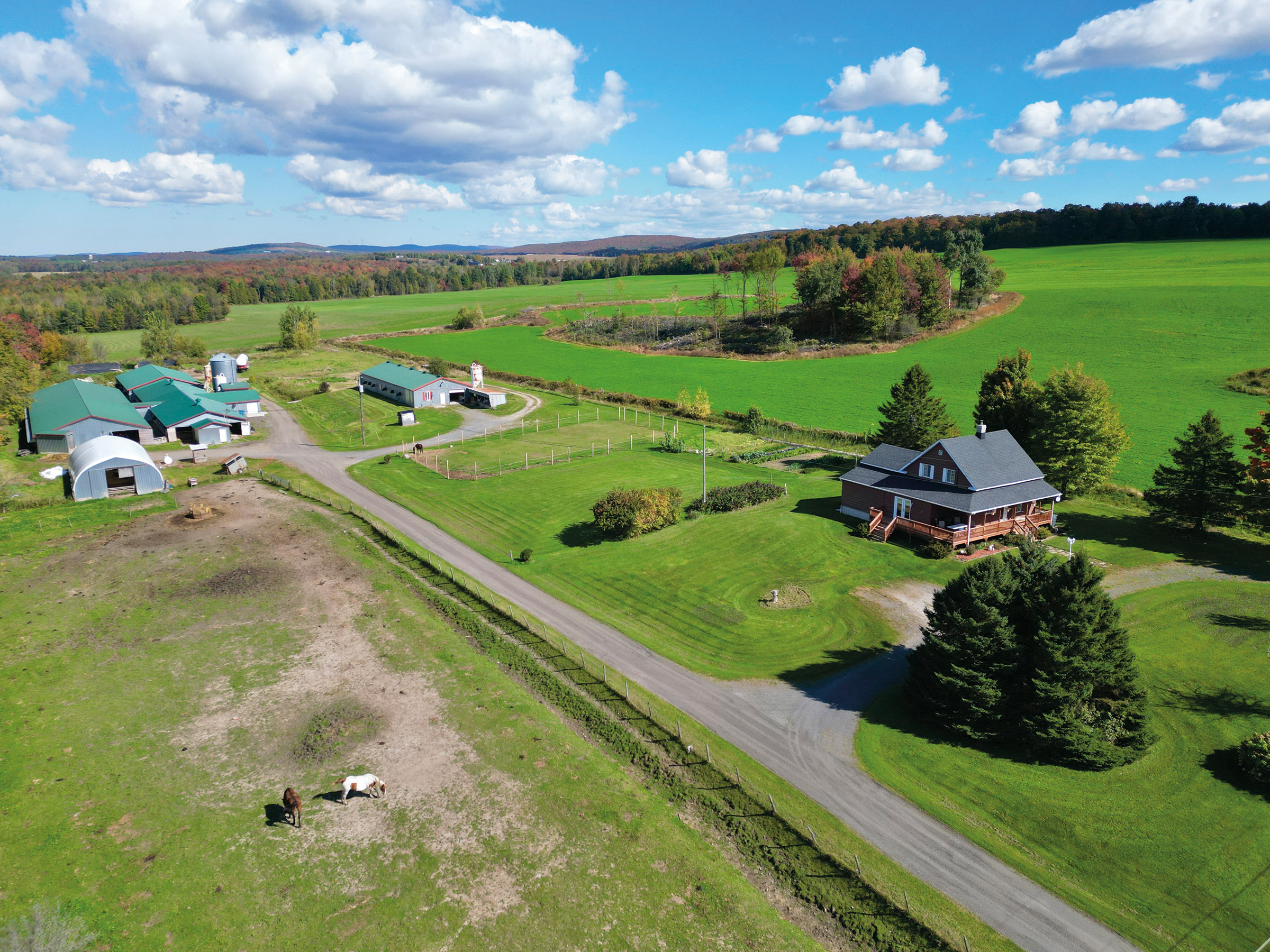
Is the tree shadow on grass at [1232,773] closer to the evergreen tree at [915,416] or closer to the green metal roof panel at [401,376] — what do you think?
the evergreen tree at [915,416]

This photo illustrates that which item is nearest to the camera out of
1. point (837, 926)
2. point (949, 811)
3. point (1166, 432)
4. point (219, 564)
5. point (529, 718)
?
point (837, 926)

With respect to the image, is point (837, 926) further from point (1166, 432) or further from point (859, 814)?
point (1166, 432)

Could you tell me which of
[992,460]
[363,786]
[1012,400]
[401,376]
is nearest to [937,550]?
[992,460]

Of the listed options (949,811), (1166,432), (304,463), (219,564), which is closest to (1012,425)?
(1166,432)

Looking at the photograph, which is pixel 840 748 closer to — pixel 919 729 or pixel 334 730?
pixel 919 729

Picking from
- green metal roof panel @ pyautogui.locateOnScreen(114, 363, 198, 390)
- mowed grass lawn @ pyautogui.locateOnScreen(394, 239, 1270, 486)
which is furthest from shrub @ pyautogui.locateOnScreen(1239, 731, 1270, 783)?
green metal roof panel @ pyautogui.locateOnScreen(114, 363, 198, 390)

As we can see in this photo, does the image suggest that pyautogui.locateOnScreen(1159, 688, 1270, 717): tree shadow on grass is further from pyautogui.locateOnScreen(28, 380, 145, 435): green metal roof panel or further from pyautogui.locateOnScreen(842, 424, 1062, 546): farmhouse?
pyautogui.locateOnScreen(28, 380, 145, 435): green metal roof panel

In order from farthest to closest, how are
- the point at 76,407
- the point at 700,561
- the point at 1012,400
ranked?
1. the point at 76,407
2. the point at 1012,400
3. the point at 700,561
